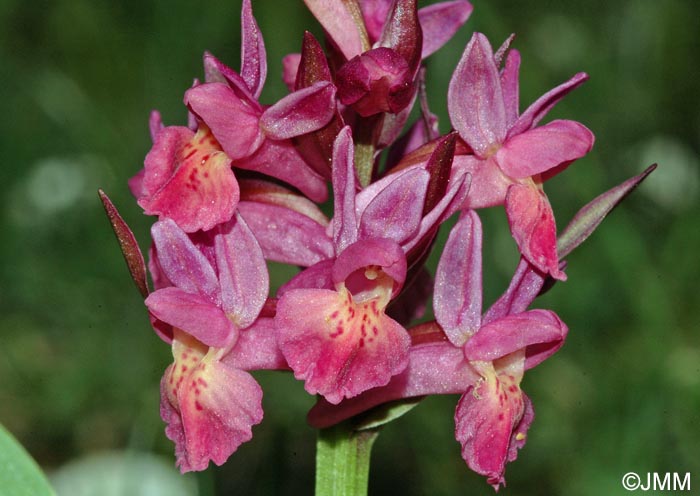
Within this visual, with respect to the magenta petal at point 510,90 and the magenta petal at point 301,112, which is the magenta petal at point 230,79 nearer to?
the magenta petal at point 301,112

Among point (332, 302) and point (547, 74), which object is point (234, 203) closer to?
point (332, 302)

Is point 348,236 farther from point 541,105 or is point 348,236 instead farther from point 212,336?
point 541,105

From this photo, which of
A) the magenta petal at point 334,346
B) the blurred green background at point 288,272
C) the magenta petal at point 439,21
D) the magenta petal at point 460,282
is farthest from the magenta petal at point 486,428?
the blurred green background at point 288,272

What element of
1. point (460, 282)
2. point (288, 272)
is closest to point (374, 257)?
point (460, 282)

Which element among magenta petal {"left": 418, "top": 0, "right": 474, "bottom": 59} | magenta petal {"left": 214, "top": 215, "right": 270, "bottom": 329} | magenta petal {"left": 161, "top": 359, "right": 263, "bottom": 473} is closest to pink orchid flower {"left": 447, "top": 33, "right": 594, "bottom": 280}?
magenta petal {"left": 418, "top": 0, "right": 474, "bottom": 59}

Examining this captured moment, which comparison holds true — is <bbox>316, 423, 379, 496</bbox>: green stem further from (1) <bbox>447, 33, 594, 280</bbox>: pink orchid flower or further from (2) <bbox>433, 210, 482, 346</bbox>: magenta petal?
(1) <bbox>447, 33, 594, 280</bbox>: pink orchid flower
